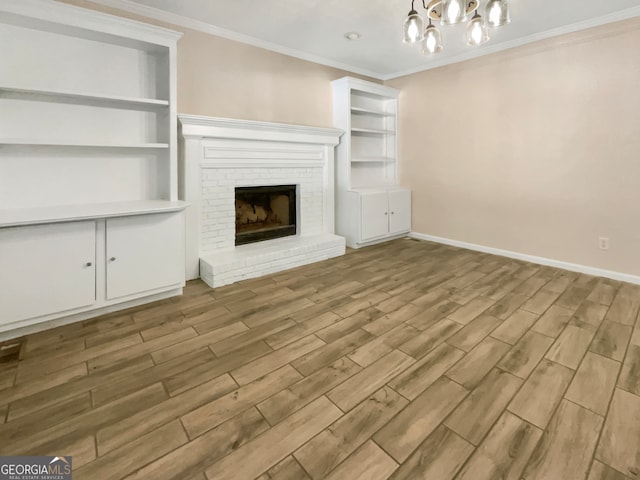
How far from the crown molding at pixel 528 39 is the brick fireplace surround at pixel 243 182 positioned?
5.34 ft

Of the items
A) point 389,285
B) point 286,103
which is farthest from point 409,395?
point 286,103

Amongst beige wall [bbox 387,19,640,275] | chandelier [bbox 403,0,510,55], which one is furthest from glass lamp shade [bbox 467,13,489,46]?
beige wall [bbox 387,19,640,275]

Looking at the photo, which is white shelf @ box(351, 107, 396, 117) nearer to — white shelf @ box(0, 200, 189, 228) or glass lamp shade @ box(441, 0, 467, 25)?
glass lamp shade @ box(441, 0, 467, 25)

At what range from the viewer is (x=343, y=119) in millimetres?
4414

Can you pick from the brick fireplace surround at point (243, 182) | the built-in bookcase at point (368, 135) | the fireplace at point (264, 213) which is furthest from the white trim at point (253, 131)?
the fireplace at point (264, 213)

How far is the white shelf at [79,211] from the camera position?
6.93 feet

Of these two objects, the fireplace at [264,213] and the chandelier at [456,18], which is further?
the fireplace at [264,213]

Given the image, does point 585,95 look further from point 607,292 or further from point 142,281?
point 142,281

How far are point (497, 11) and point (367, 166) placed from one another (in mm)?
3084

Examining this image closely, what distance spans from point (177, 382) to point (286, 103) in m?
3.30

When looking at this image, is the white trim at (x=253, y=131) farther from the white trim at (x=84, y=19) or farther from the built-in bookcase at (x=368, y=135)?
the white trim at (x=84, y=19)

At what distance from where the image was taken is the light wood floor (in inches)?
50.8

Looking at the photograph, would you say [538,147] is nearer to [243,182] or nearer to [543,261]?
[543,261]

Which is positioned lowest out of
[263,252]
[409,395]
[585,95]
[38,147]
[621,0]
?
[409,395]
